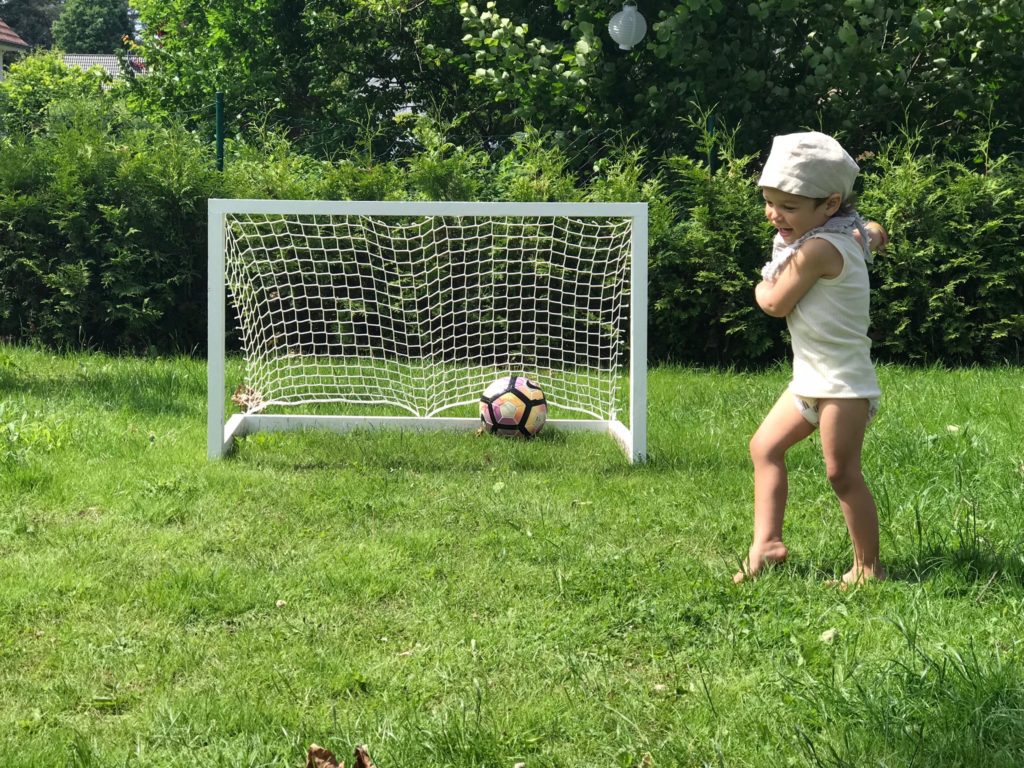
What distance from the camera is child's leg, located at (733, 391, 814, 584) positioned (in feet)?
13.3

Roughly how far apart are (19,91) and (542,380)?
18.1 m

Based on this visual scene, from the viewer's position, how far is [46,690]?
3.15m

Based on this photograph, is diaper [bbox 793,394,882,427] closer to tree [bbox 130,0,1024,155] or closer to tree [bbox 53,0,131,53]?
tree [bbox 130,0,1024,155]

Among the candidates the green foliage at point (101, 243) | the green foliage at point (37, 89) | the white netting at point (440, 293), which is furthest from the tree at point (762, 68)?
the green foliage at point (37, 89)

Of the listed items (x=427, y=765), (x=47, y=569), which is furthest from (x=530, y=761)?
(x=47, y=569)

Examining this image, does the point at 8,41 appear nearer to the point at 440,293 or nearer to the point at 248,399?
the point at 440,293

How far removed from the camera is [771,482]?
13.4 feet

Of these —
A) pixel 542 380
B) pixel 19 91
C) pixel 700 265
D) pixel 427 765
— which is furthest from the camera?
pixel 19 91

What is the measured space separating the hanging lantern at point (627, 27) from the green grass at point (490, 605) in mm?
6158

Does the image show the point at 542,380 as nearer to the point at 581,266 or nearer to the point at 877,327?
the point at 581,266

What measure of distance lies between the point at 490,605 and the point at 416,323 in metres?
3.80

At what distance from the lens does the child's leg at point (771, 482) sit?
13.3 ft

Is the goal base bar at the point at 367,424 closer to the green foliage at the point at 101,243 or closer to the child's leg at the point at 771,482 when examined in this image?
the child's leg at the point at 771,482

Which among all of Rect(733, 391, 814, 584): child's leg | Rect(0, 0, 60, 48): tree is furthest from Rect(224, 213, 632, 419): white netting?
Rect(0, 0, 60, 48): tree
